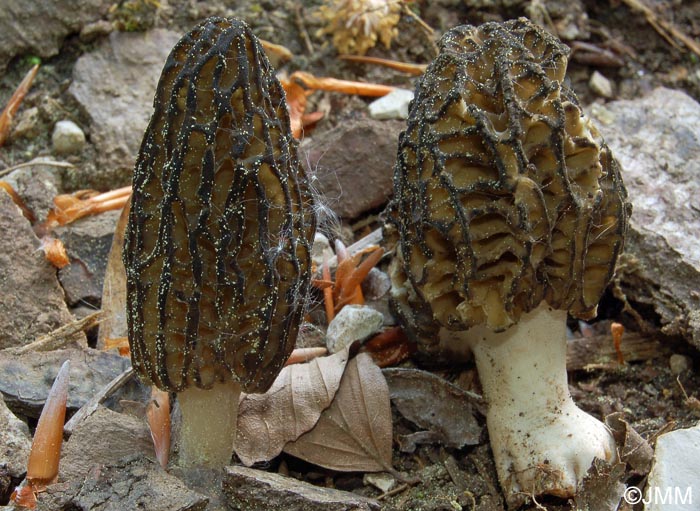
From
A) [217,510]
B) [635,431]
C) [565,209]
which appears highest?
[565,209]

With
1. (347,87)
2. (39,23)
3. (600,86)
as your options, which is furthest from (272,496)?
(600,86)

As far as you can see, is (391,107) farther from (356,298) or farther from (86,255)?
(86,255)

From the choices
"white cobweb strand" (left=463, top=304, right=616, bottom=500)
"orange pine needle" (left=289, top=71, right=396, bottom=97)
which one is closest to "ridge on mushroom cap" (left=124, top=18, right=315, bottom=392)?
"white cobweb strand" (left=463, top=304, right=616, bottom=500)

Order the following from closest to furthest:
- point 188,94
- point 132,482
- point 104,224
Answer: point 188,94 < point 132,482 < point 104,224

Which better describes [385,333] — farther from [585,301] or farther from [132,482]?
[132,482]

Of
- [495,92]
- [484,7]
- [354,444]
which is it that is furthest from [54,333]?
[484,7]

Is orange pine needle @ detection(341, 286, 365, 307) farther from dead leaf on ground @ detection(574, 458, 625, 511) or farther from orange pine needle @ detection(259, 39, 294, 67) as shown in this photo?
orange pine needle @ detection(259, 39, 294, 67)
